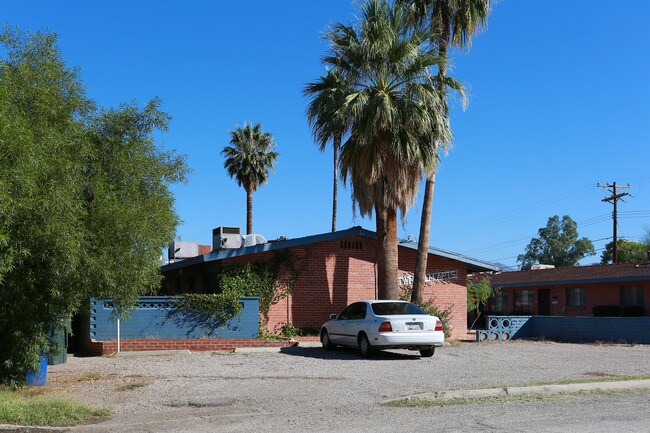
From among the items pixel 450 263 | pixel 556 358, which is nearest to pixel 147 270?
pixel 556 358

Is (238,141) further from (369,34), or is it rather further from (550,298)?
(369,34)

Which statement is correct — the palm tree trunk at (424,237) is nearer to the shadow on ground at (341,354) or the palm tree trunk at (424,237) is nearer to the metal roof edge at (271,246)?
the metal roof edge at (271,246)

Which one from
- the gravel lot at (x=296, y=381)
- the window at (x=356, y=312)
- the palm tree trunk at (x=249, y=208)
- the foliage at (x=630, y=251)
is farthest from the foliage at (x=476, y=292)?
the foliage at (x=630, y=251)

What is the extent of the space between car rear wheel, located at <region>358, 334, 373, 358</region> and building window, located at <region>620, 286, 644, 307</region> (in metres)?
18.9

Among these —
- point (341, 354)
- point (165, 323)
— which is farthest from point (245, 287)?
point (341, 354)

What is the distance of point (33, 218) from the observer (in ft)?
34.9

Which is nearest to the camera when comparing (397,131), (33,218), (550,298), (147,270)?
(33,218)

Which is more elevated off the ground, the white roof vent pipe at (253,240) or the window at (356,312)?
the white roof vent pipe at (253,240)

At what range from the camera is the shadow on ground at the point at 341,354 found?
18.6 m

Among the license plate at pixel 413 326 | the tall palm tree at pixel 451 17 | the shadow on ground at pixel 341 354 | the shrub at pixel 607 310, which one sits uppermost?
the tall palm tree at pixel 451 17

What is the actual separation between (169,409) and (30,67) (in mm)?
5994

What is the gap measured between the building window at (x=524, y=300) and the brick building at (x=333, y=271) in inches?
542

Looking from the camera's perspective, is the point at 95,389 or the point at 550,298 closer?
the point at 95,389

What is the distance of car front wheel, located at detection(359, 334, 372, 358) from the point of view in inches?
720
